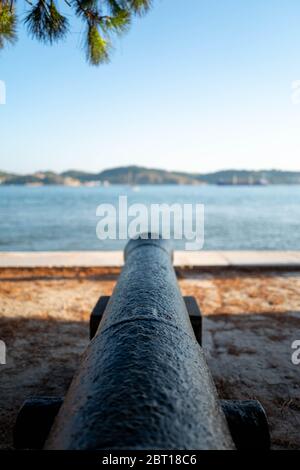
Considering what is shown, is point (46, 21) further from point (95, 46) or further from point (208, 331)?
point (208, 331)

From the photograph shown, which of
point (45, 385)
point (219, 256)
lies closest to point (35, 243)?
point (219, 256)

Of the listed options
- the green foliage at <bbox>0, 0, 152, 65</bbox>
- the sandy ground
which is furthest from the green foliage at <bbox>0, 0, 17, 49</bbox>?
the sandy ground

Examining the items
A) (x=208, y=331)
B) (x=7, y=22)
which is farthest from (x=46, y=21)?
(x=208, y=331)

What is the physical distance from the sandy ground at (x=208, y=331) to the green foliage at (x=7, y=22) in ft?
12.9

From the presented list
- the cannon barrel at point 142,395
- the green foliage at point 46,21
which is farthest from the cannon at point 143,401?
the green foliage at point 46,21

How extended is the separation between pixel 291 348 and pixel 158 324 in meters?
2.83

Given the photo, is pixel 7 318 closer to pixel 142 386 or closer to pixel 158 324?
pixel 158 324

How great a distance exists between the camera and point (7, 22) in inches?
192

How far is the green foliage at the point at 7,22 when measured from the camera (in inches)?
187

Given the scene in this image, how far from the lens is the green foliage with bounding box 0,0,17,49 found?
4741 mm

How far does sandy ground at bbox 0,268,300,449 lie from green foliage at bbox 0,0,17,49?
393 centimetres

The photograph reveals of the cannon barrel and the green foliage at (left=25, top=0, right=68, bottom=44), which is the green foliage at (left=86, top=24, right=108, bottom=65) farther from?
the cannon barrel

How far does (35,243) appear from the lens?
2338cm

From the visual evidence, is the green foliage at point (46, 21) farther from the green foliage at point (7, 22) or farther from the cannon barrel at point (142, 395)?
the cannon barrel at point (142, 395)
